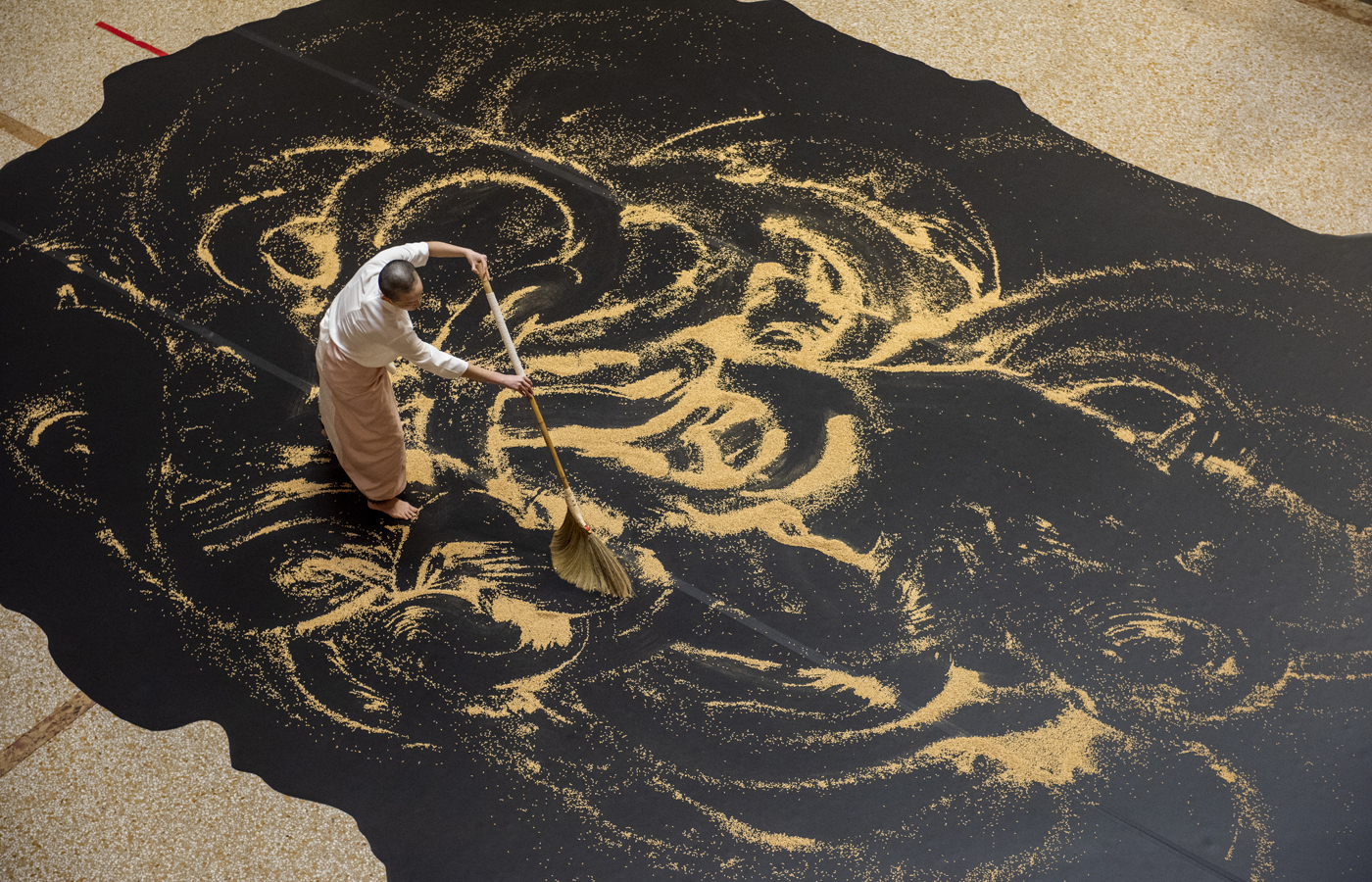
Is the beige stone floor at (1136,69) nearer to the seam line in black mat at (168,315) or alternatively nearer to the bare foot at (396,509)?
the seam line in black mat at (168,315)

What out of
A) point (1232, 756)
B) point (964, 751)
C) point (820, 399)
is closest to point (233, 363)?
point (820, 399)

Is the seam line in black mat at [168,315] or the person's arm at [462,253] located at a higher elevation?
the person's arm at [462,253]

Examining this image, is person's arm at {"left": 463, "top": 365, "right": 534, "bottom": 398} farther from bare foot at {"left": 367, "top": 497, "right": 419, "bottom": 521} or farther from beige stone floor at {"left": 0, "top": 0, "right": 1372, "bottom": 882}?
beige stone floor at {"left": 0, "top": 0, "right": 1372, "bottom": 882}

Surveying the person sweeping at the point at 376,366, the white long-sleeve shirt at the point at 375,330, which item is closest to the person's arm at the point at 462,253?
the person sweeping at the point at 376,366

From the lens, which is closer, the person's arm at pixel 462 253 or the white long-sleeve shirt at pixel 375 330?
the white long-sleeve shirt at pixel 375 330

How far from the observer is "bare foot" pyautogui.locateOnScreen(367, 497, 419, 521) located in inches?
109

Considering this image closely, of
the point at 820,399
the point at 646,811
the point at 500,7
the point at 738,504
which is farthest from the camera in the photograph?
the point at 500,7

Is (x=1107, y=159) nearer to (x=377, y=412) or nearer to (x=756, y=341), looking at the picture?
(x=756, y=341)

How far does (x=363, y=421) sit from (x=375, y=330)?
337 millimetres

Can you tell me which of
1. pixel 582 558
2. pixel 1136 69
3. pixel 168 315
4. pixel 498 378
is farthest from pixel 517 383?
pixel 1136 69

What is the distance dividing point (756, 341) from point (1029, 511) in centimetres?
96

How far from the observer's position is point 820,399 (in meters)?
3.05

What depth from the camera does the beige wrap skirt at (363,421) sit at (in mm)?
2441

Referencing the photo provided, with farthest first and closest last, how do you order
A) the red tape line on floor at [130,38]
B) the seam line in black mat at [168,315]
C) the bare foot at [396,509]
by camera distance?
the red tape line on floor at [130,38], the seam line in black mat at [168,315], the bare foot at [396,509]
